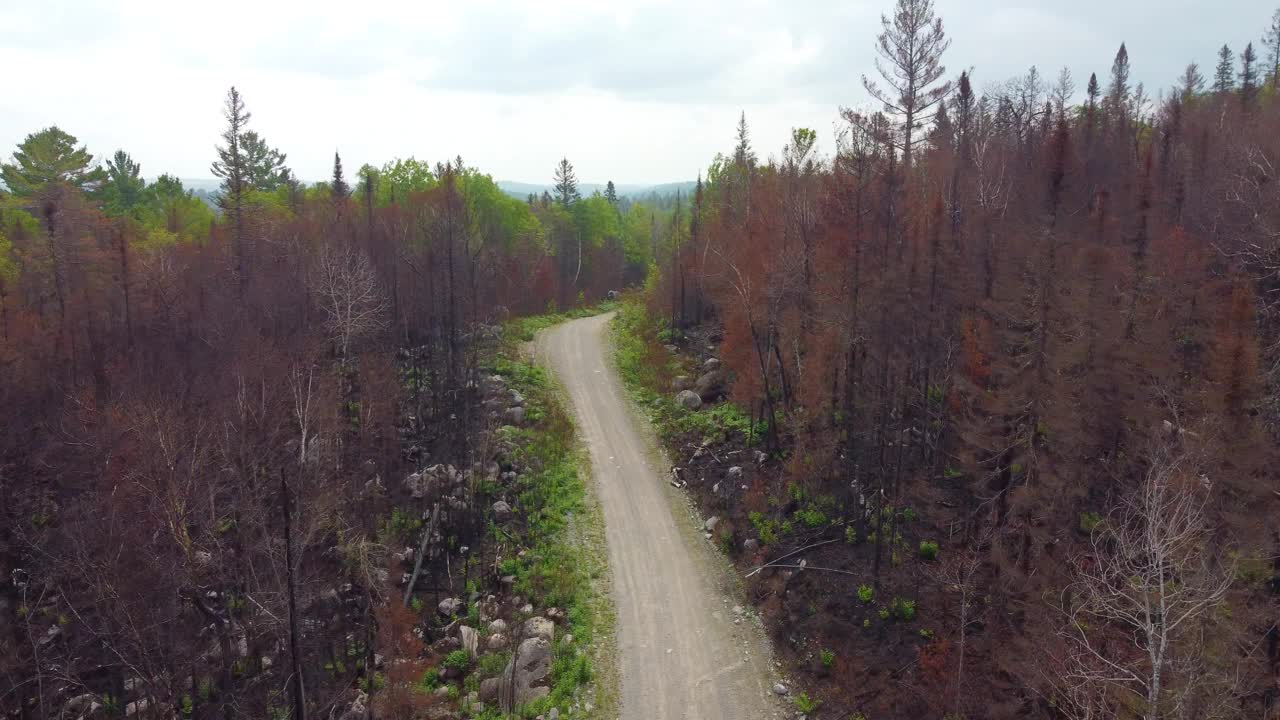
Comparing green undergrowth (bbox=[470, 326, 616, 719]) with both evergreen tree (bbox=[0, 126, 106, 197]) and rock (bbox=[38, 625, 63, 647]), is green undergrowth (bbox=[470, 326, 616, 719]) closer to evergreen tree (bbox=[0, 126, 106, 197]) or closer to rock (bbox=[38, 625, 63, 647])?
rock (bbox=[38, 625, 63, 647])

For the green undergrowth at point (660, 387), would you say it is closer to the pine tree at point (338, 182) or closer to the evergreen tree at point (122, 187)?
the pine tree at point (338, 182)

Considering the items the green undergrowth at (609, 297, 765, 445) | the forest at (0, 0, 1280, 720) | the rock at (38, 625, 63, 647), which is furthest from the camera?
the green undergrowth at (609, 297, 765, 445)

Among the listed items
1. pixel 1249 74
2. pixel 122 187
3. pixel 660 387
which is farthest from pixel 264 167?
pixel 1249 74

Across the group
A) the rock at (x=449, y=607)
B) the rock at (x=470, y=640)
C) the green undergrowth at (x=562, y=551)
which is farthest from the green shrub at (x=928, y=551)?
the rock at (x=449, y=607)

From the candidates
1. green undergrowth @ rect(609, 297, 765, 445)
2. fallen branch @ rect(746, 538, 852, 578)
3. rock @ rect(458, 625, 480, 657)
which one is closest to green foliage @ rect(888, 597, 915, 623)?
fallen branch @ rect(746, 538, 852, 578)

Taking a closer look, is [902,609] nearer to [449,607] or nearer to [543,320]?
[449,607]
